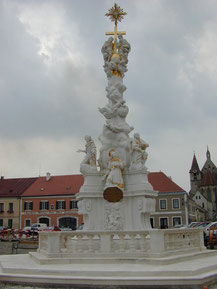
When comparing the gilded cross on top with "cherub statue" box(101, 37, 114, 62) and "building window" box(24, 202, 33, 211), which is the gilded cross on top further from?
"building window" box(24, 202, 33, 211)

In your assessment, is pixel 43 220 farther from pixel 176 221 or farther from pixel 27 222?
pixel 176 221

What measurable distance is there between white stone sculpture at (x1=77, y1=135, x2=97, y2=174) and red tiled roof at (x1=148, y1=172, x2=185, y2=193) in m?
34.1

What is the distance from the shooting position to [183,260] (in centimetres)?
1015

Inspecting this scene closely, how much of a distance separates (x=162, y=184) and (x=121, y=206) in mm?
35572

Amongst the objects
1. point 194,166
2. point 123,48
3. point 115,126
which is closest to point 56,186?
point 123,48

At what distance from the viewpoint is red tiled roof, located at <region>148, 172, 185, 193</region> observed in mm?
47025

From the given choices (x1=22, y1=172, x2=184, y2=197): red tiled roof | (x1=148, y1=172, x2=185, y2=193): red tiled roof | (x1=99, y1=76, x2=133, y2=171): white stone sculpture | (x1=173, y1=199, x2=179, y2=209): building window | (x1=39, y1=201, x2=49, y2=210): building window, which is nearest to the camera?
(x1=99, y1=76, x2=133, y2=171): white stone sculpture

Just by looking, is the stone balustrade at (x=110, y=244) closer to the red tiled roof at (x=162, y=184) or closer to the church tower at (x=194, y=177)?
the red tiled roof at (x=162, y=184)

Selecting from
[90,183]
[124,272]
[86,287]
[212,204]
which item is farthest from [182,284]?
[212,204]

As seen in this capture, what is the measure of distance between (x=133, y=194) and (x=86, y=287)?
5.47m

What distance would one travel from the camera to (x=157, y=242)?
984 cm

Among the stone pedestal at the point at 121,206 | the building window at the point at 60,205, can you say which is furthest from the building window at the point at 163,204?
the stone pedestal at the point at 121,206

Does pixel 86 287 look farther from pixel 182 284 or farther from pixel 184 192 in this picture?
pixel 184 192

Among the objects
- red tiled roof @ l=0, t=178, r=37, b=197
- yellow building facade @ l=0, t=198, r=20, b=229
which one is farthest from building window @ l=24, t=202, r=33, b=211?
red tiled roof @ l=0, t=178, r=37, b=197
